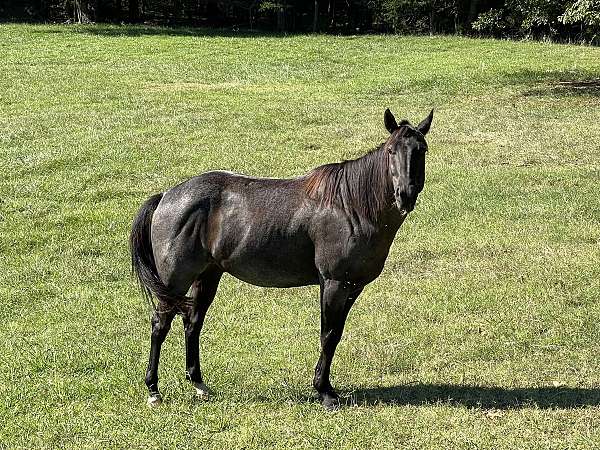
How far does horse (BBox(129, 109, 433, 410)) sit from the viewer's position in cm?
671

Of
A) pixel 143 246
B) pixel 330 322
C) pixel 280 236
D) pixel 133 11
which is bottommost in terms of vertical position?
pixel 330 322

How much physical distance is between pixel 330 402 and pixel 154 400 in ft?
4.79

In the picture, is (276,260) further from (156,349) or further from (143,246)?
(156,349)

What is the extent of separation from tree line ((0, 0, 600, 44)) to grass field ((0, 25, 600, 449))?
15.2 m

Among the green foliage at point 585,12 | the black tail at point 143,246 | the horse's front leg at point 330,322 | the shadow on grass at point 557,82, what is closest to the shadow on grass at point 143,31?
the shadow on grass at point 557,82

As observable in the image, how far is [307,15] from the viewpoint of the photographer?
4806 cm

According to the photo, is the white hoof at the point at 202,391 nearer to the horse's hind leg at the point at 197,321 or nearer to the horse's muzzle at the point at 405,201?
the horse's hind leg at the point at 197,321

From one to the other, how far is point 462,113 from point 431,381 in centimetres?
1540

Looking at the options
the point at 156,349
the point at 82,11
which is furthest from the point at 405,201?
the point at 82,11

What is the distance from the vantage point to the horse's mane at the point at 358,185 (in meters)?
6.61

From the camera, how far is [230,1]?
44938 mm

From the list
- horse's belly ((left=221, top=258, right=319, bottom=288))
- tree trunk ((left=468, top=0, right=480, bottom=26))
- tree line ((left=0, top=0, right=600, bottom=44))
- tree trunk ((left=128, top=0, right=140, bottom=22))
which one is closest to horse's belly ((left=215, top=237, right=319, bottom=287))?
horse's belly ((left=221, top=258, right=319, bottom=288))

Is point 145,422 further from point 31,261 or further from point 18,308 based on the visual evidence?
point 31,261

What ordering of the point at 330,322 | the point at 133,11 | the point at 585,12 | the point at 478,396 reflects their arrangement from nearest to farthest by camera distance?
the point at 330,322 < the point at 478,396 < the point at 585,12 < the point at 133,11
